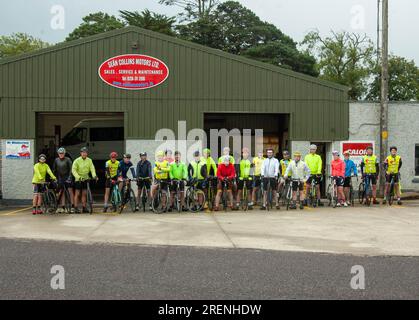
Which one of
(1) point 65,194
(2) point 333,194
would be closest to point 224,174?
(2) point 333,194

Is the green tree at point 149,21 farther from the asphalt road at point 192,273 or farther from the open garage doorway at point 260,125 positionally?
the asphalt road at point 192,273

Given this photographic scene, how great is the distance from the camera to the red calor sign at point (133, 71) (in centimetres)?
1897

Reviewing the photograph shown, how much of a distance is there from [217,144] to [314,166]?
328 inches

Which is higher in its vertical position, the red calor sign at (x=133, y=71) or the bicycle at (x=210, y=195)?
the red calor sign at (x=133, y=71)

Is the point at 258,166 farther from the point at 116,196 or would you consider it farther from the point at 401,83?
the point at 401,83

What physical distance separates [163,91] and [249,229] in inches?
351

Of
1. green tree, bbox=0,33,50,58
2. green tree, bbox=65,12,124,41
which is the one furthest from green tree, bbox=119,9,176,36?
green tree, bbox=0,33,50,58

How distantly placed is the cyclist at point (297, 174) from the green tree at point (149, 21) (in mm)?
34399

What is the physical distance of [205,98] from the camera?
63.5ft

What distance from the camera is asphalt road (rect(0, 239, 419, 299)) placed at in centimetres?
Result: 609

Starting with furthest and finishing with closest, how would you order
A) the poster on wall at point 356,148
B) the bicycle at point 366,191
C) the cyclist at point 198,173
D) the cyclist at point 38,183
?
1. the poster on wall at point 356,148
2. the bicycle at point 366,191
3. the cyclist at point 198,173
4. the cyclist at point 38,183

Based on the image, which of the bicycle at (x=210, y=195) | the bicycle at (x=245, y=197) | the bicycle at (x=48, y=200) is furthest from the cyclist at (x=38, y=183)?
the bicycle at (x=245, y=197)

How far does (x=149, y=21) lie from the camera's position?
48.2 metres
